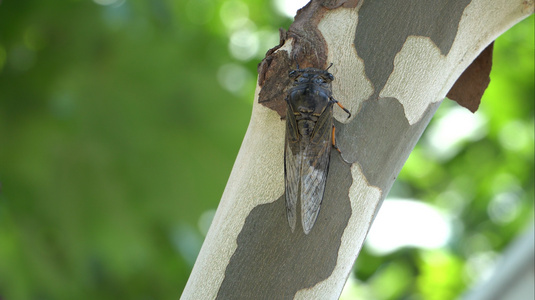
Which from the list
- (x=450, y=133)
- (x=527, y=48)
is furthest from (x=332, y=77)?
(x=527, y=48)

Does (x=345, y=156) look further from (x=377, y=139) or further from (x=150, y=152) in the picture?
(x=150, y=152)

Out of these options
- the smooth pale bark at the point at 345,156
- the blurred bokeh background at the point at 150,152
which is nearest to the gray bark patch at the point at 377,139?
the smooth pale bark at the point at 345,156

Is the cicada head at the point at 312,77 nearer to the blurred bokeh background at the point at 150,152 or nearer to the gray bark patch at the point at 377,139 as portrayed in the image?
the gray bark patch at the point at 377,139

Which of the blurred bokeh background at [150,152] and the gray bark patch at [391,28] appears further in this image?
the blurred bokeh background at [150,152]

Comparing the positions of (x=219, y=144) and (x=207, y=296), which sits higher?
(x=219, y=144)

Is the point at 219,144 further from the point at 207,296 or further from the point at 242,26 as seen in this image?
the point at 207,296

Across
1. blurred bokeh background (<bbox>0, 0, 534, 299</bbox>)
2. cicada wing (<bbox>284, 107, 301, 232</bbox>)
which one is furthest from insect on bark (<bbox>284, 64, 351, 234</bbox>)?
blurred bokeh background (<bbox>0, 0, 534, 299</bbox>)

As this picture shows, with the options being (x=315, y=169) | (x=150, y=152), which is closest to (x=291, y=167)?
(x=315, y=169)

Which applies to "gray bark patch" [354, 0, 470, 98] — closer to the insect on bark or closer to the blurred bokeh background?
the insect on bark
